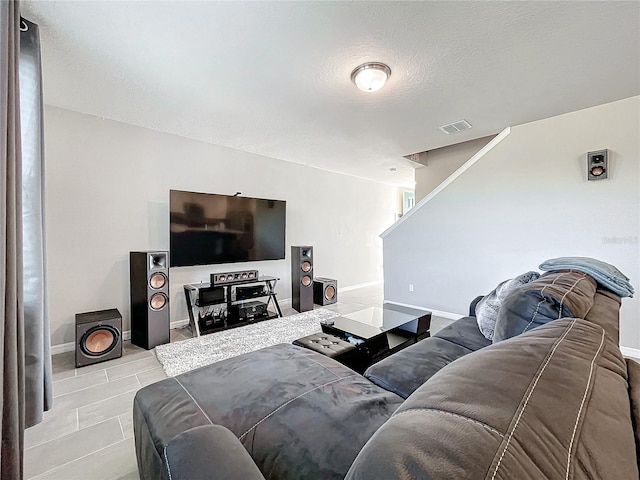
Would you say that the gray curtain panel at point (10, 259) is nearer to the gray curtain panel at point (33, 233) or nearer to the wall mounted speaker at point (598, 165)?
the gray curtain panel at point (33, 233)

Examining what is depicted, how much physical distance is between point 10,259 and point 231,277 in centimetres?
239

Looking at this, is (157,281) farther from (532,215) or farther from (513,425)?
(532,215)

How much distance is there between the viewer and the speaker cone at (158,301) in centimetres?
291

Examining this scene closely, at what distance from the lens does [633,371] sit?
2.08 feet

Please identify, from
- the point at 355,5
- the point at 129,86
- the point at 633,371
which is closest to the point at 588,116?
the point at 355,5

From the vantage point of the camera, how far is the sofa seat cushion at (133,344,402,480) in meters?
0.86

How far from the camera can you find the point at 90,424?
179cm

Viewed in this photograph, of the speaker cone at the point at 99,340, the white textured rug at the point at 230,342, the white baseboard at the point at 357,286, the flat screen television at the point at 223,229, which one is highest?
the flat screen television at the point at 223,229

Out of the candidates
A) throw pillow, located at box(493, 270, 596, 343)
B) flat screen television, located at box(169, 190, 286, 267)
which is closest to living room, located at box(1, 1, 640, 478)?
flat screen television, located at box(169, 190, 286, 267)

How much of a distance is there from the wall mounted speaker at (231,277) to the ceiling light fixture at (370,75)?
262 cm

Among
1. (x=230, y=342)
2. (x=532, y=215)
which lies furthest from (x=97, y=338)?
(x=532, y=215)

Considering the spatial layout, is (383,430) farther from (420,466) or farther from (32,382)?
(32,382)

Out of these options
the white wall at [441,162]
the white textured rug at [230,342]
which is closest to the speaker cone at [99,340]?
the white textured rug at [230,342]

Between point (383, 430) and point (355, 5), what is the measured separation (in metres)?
1.99
